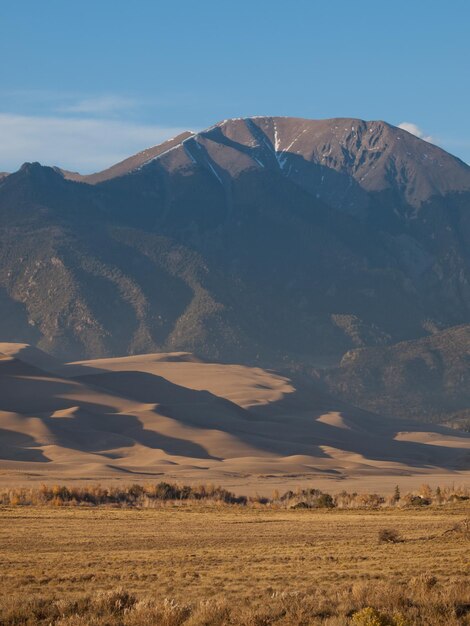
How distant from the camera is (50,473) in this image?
5641 centimetres

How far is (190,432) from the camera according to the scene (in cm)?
8419

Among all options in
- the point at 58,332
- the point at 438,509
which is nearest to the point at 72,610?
the point at 438,509

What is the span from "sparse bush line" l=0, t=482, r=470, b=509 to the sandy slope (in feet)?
33.2

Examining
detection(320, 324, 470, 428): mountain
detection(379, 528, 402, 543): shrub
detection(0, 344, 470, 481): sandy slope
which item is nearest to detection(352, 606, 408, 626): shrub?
detection(379, 528, 402, 543): shrub

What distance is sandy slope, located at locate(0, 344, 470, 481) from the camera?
66000 mm

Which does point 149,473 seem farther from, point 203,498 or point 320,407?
point 320,407

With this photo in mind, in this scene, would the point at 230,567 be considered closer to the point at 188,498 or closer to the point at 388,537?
the point at 388,537

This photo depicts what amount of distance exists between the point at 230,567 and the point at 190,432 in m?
62.3

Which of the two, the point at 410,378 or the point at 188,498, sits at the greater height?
the point at 410,378

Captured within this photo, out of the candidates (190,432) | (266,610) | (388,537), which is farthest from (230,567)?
(190,432)

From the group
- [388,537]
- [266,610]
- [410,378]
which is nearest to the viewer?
[266,610]

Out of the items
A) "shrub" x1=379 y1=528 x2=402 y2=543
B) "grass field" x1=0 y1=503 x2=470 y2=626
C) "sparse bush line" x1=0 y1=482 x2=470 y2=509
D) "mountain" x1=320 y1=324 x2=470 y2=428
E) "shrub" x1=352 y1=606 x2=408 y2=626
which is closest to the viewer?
"shrub" x1=352 y1=606 x2=408 y2=626

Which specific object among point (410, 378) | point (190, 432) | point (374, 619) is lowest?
point (190, 432)

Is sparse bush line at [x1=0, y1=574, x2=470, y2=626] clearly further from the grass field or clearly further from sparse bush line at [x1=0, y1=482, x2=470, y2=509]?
sparse bush line at [x1=0, y1=482, x2=470, y2=509]
